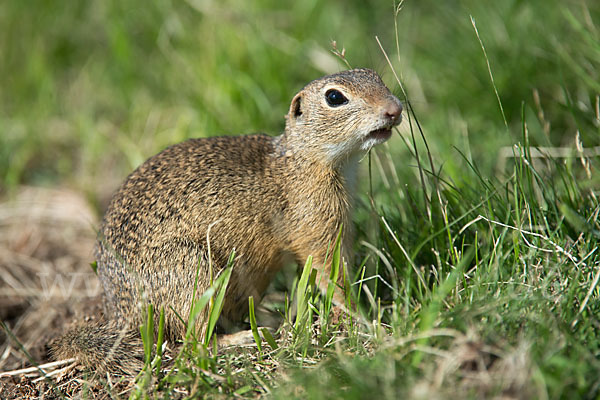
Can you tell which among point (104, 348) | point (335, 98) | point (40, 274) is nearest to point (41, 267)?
point (40, 274)

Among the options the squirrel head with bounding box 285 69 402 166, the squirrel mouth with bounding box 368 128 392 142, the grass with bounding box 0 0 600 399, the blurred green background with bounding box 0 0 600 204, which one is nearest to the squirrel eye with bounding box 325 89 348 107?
the squirrel head with bounding box 285 69 402 166

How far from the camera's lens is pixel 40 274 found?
462 centimetres

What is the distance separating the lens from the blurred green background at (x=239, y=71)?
557cm

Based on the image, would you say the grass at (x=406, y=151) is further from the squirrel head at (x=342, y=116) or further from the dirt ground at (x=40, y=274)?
the dirt ground at (x=40, y=274)

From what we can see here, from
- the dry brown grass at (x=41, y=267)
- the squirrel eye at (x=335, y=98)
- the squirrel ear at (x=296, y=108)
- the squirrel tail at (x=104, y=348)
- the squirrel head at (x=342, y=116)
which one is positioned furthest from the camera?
the dry brown grass at (x=41, y=267)

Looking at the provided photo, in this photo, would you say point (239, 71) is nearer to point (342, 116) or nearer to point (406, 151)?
point (406, 151)

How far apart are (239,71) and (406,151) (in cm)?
199

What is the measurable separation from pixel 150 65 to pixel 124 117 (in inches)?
27.4

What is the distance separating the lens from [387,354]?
2.65 metres

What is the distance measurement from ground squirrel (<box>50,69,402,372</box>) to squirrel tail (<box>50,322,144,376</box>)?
3 cm

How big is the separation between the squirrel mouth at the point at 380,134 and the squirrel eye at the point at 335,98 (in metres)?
0.27

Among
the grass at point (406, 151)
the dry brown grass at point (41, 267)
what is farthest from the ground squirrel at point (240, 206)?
the dry brown grass at point (41, 267)

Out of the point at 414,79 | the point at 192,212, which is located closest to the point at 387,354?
the point at 192,212

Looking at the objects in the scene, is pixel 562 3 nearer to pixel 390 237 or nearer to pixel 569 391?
pixel 390 237
